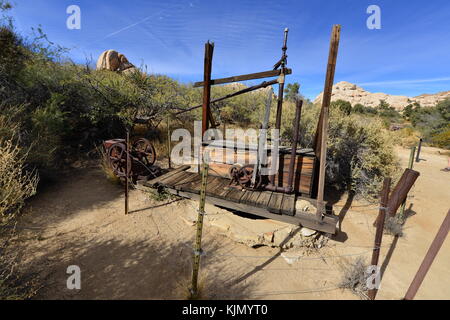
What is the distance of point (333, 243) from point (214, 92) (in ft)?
48.8

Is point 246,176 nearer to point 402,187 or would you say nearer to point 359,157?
point 402,187

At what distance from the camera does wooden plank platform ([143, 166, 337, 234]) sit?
3711mm

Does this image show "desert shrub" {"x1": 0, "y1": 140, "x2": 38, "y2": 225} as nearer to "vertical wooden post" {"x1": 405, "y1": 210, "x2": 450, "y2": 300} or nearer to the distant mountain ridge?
"vertical wooden post" {"x1": 405, "y1": 210, "x2": 450, "y2": 300}

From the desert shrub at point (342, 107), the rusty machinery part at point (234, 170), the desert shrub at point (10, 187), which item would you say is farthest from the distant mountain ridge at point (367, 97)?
the desert shrub at point (10, 187)

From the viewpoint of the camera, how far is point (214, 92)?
1648cm

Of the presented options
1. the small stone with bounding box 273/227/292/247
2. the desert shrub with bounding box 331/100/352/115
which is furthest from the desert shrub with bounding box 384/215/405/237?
the desert shrub with bounding box 331/100/352/115

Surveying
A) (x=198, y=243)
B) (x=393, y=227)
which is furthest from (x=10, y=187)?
(x=393, y=227)

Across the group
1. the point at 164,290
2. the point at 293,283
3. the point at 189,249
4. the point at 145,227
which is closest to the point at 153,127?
the point at 145,227

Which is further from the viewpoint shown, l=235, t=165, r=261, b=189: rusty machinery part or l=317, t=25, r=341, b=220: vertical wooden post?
l=235, t=165, r=261, b=189: rusty machinery part

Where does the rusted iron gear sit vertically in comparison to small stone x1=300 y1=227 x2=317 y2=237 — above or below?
above

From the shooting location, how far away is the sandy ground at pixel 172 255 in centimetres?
283

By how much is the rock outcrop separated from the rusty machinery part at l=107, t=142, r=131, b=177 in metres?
23.1

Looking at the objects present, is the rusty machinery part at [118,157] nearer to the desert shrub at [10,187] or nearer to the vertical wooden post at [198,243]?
the desert shrub at [10,187]
